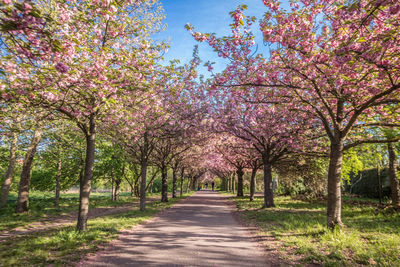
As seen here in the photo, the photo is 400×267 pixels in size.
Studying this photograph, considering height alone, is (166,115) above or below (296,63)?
below

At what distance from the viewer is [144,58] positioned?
789 centimetres

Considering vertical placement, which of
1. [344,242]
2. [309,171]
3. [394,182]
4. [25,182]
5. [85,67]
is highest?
[85,67]

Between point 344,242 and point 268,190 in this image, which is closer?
point 344,242

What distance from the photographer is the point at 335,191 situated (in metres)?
7.78

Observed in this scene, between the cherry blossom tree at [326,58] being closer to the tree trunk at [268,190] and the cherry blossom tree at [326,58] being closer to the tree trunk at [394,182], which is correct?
the tree trunk at [394,182]

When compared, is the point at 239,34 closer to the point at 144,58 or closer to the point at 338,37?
the point at 338,37

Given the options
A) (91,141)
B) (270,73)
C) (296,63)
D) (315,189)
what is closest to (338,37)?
(296,63)

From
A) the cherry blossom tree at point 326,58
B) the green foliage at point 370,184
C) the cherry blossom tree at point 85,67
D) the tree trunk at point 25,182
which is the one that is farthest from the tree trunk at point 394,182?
the tree trunk at point 25,182

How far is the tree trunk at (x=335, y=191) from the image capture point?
7.63 m

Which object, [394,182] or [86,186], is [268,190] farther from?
[86,186]

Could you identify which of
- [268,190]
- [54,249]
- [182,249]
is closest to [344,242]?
[182,249]

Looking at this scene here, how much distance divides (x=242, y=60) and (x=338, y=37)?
3.08m

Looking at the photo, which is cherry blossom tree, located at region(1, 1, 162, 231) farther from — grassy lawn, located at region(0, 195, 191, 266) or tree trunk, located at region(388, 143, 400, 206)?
tree trunk, located at region(388, 143, 400, 206)

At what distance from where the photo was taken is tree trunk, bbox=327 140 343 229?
301 inches
